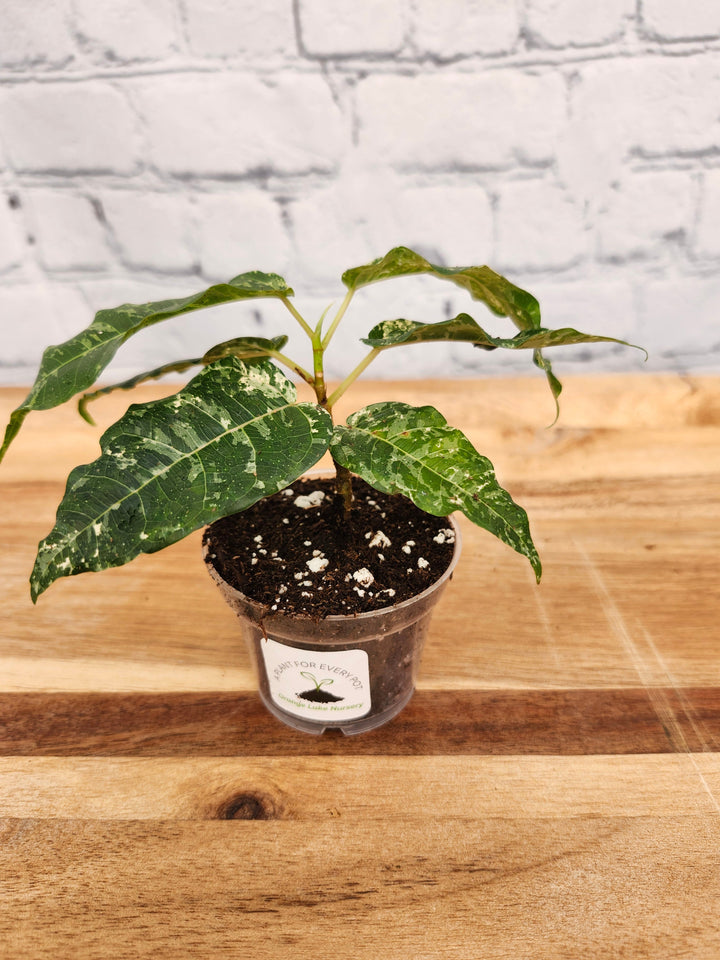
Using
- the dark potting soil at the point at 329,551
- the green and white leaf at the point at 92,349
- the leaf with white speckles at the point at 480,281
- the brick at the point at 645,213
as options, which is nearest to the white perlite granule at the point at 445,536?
the dark potting soil at the point at 329,551

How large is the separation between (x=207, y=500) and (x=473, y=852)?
15.8 inches

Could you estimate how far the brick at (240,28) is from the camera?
3.93 ft

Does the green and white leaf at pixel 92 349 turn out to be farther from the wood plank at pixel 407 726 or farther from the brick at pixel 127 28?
the brick at pixel 127 28

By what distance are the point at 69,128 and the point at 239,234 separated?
34 centimetres

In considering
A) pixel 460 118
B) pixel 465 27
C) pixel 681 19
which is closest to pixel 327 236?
pixel 460 118

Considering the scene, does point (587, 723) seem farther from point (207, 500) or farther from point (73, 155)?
point (73, 155)

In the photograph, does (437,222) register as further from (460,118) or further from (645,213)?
(645,213)

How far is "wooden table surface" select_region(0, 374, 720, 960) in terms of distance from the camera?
60 cm

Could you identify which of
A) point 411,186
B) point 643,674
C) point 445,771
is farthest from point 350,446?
point 411,186

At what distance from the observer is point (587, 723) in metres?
0.78

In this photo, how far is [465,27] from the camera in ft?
3.98

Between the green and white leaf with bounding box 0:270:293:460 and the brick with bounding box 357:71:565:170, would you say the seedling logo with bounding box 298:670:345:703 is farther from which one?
the brick with bounding box 357:71:565:170

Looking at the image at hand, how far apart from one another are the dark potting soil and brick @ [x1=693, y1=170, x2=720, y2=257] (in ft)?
3.08

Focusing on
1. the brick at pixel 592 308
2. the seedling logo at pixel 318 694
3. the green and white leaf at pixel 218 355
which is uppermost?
the green and white leaf at pixel 218 355
